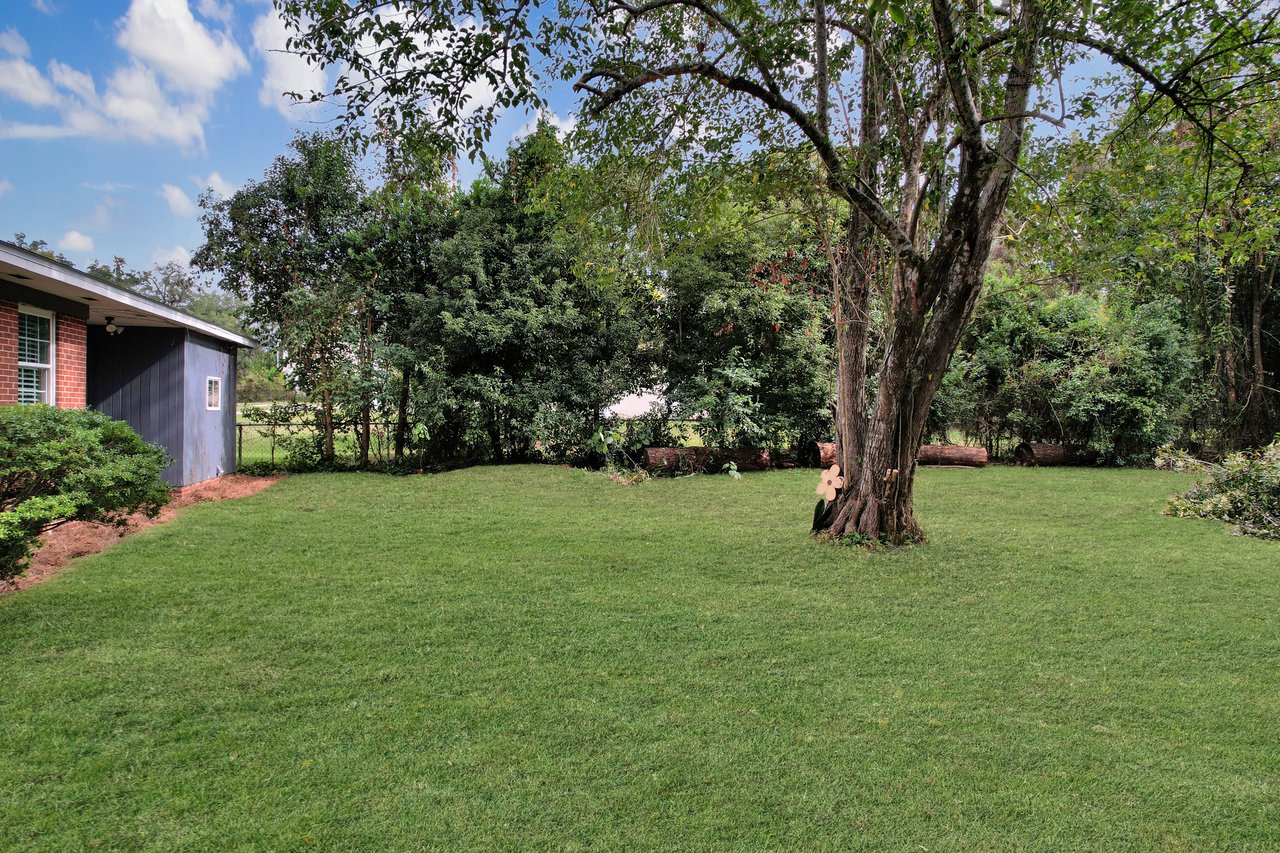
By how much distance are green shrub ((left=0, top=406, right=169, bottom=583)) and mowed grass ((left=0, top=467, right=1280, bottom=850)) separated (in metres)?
0.61

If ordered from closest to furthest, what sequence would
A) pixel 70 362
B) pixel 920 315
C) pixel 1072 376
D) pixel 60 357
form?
pixel 920 315
pixel 60 357
pixel 70 362
pixel 1072 376

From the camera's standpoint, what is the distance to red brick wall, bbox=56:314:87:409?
7359mm

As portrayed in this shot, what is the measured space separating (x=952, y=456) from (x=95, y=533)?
43.0 feet

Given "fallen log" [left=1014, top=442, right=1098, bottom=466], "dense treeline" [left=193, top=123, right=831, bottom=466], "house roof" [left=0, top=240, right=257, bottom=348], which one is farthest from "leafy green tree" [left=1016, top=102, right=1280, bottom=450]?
"house roof" [left=0, top=240, right=257, bottom=348]

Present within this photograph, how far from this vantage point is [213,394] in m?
11.1

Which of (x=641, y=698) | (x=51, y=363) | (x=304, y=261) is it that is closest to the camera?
(x=641, y=698)

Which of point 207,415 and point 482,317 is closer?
point 207,415

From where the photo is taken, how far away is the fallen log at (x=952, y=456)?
13.3 metres

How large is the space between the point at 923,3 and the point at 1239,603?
16.6ft

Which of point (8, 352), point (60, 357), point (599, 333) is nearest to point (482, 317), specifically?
point (599, 333)

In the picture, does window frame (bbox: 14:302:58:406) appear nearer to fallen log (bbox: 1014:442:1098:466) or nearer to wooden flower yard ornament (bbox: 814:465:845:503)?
wooden flower yard ornament (bbox: 814:465:845:503)

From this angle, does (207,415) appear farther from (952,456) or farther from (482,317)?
(952,456)

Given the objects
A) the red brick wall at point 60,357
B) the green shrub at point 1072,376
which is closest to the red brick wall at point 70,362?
the red brick wall at point 60,357

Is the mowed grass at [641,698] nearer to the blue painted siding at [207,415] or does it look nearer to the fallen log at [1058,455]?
the blue painted siding at [207,415]
